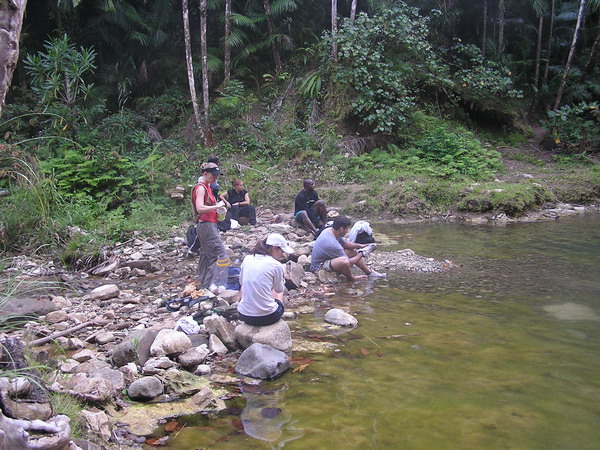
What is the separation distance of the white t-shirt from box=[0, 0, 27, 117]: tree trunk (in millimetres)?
3045

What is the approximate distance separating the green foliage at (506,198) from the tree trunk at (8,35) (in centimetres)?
1266

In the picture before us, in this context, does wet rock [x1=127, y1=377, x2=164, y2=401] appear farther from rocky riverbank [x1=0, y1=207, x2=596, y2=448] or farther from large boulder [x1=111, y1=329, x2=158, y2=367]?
large boulder [x1=111, y1=329, x2=158, y2=367]

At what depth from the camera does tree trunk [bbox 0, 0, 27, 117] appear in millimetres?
2557

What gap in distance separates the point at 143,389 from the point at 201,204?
3149mm

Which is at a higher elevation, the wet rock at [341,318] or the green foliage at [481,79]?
the green foliage at [481,79]

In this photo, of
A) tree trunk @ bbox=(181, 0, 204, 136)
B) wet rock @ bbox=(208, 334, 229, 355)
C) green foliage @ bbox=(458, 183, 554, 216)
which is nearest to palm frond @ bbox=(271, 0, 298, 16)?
tree trunk @ bbox=(181, 0, 204, 136)

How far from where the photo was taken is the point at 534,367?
4.54 metres

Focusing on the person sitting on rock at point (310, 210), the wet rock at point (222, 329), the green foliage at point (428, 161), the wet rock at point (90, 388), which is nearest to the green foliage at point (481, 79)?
the green foliage at point (428, 161)

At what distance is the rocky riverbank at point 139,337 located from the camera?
3.57 meters

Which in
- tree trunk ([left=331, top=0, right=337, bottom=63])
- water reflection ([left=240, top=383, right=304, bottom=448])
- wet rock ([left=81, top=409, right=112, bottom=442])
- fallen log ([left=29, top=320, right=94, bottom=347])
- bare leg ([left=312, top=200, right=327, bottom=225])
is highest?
tree trunk ([left=331, top=0, right=337, bottom=63])

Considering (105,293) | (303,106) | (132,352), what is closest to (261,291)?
(132,352)

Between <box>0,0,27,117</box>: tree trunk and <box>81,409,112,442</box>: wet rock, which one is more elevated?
<box>0,0,27,117</box>: tree trunk

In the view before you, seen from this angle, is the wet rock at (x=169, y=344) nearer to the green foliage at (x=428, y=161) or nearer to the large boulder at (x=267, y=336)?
the large boulder at (x=267, y=336)

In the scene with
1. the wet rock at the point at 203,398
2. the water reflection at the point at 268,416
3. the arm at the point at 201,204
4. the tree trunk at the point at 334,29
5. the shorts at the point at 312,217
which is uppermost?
the tree trunk at the point at 334,29
